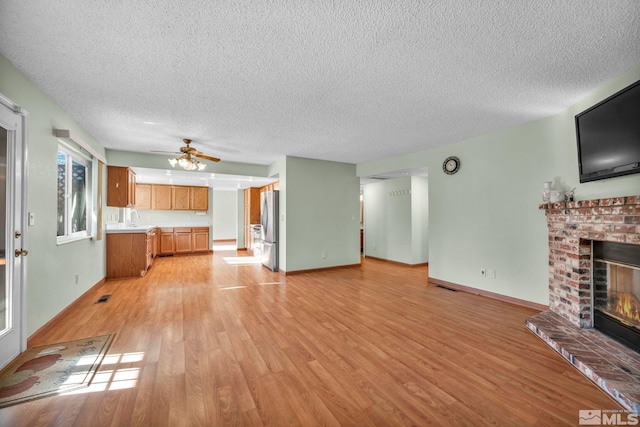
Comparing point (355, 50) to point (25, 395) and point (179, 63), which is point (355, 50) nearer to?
point (179, 63)

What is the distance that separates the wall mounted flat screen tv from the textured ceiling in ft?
0.93

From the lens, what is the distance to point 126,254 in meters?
4.90

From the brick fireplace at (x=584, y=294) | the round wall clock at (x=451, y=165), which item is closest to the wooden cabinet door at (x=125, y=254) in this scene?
the round wall clock at (x=451, y=165)

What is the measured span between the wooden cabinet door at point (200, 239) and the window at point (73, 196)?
3.86 m

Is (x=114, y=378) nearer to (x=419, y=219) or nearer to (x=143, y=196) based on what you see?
(x=419, y=219)

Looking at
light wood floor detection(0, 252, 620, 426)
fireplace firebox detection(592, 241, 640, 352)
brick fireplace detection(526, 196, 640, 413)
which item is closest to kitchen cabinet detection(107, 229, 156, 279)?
light wood floor detection(0, 252, 620, 426)

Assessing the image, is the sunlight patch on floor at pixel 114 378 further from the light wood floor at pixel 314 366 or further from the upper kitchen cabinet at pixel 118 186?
the upper kitchen cabinet at pixel 118 186

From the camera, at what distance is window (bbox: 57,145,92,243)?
3357 mm

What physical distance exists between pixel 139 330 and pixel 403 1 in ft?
11.9

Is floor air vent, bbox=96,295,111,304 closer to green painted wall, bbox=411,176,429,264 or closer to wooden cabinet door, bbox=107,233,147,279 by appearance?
wooden cabinet door, bbox=107,233,147,279

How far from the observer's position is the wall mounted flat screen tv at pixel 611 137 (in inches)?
81.2

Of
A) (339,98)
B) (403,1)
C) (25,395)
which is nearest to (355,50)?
(403,1)

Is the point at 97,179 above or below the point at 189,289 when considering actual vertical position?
above

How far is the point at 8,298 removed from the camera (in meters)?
2.13
